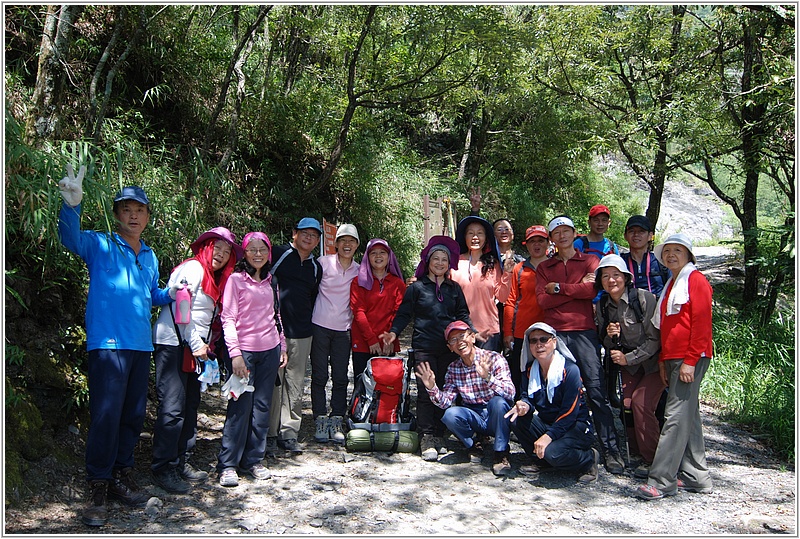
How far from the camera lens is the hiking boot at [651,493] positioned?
4301 mm

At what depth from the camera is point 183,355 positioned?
4207 mm

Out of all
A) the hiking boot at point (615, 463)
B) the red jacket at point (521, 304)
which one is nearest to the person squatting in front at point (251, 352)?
the red jacket at point (521, 304)

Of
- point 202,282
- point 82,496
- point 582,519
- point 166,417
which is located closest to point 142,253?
point 202,282

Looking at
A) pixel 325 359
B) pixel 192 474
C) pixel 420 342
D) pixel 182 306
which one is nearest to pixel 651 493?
pixel 420 342

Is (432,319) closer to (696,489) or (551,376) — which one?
(551,376)

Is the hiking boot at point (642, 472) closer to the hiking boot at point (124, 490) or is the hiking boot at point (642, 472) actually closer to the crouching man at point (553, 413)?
the crouching man at point (553, 413)

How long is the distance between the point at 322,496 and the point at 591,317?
2.50 metres

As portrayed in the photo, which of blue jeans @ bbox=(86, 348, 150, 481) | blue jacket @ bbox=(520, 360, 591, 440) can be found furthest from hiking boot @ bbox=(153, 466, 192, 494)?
blue jacket @ bbox=(520, 360, 591, 440)

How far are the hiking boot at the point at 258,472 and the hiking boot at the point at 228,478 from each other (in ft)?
0.56

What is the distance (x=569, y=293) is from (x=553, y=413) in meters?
0.95

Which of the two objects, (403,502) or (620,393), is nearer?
(403,502)

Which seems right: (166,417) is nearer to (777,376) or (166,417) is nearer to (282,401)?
(282,401)

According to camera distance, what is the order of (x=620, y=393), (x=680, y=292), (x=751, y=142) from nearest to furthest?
(x=680, y=292), (x=620, y=393), (x=751, y=142)

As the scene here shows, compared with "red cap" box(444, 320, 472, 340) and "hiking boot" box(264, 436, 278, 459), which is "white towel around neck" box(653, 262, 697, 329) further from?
"hiking boot" box(264, 436, 278, 459)
